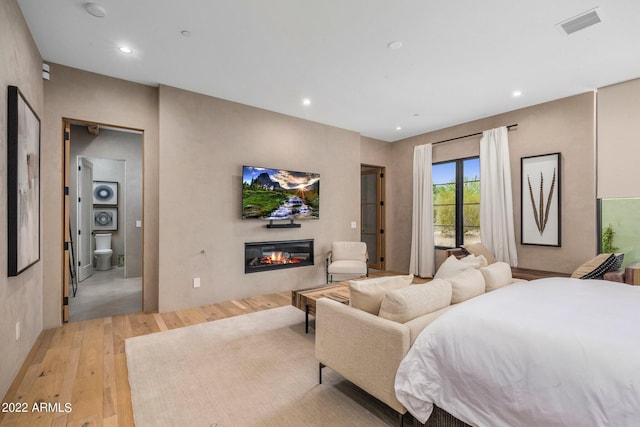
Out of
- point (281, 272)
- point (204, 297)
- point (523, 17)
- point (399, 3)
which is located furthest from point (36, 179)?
point (523, 17)

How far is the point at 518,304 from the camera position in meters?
1.89

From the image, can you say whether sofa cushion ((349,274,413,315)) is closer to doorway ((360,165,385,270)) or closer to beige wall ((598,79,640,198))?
beige wall ((598,79,640,198))

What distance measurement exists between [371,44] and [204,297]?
3702 mm

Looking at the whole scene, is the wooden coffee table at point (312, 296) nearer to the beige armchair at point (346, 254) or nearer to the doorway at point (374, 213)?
the beige armchair at point (346, 254)

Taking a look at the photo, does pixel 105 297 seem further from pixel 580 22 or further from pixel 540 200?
pixel 540 200

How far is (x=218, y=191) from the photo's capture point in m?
4.35

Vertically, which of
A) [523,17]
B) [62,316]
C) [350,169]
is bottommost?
[62,316]

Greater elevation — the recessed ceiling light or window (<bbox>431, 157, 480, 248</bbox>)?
the recessed ceiling light

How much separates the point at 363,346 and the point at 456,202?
455 centimetres

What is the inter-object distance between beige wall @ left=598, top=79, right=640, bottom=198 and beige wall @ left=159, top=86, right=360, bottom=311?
12.9 ft

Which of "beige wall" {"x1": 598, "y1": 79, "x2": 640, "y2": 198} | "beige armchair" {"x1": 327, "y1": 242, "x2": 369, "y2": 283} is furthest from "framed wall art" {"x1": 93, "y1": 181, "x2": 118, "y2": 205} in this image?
"beige wall" {"x1": 598, "y1": 79, "x2": 640, "y2": 198}

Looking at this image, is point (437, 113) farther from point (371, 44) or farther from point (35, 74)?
point (35, 74)

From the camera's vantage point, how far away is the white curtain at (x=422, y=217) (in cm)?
592

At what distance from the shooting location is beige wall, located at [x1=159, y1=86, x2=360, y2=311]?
3.96m
